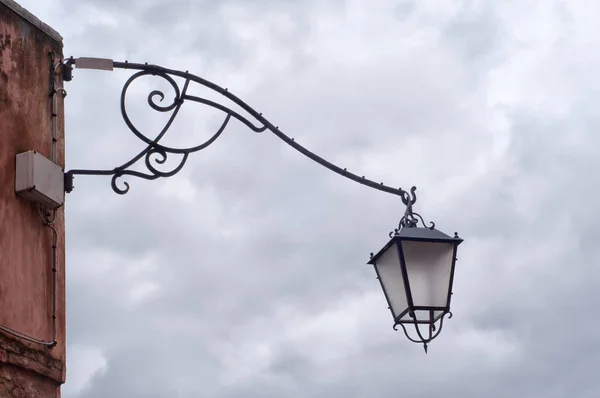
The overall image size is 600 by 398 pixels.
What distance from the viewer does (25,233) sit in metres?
7.02

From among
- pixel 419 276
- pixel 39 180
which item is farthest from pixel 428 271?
pixel 39 180

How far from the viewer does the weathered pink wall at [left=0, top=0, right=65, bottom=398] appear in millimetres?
A: 6742

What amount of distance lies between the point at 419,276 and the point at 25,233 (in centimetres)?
227

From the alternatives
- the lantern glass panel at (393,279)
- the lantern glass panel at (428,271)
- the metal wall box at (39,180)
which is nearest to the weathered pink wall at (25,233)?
the metal wall box at (39,180)

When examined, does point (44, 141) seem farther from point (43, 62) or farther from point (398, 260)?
point (398, 260)

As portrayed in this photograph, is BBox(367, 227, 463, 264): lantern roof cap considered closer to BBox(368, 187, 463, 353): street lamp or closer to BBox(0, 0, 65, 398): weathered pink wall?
BBox(368, 187, 463, 353): street lamp

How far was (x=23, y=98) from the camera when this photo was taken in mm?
7207

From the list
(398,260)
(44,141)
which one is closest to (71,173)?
(44,141)

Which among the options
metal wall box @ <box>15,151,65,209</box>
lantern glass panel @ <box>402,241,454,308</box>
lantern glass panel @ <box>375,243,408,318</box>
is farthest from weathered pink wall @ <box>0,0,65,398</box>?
lantern glass panel @ <box>402,241,454,308</box>

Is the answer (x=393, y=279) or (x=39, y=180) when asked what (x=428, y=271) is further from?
(x=39, y=180)

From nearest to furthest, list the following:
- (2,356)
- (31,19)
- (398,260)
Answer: (2,356) → (398,260) → (31,19)

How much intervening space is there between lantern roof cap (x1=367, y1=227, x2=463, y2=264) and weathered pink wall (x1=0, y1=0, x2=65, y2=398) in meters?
1.97

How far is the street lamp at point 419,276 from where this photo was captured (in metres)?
6.95

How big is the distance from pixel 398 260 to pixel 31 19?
2686mm
